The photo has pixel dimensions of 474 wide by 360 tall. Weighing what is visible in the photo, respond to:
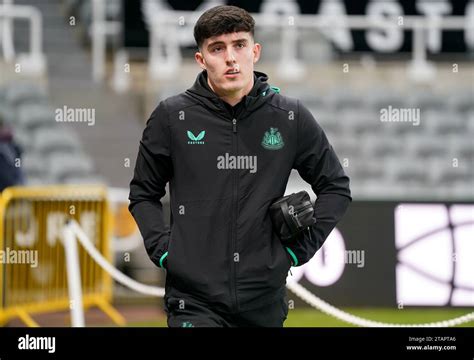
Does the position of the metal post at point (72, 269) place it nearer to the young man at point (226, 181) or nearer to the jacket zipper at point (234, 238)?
the young man at point (226, 181)

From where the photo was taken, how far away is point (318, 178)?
4422 millimetres

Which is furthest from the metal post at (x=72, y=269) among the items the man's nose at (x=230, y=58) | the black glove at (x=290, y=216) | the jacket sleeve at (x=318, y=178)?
the man's nose at (x=230, y=58)

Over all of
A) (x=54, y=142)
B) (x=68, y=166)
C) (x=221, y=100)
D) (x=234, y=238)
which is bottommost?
(x=234, y=238)

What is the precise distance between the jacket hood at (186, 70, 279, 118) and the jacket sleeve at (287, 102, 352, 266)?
15cm

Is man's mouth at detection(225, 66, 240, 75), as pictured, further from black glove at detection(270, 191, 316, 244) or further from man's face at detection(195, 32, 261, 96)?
black glove at detection(270, 191, 316, 244)

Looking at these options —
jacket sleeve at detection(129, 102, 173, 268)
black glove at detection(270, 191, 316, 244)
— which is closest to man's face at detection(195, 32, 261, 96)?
jacket sleeve at detection(129, 102, 173, 268)

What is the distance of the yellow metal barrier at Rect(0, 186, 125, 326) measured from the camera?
7973mm

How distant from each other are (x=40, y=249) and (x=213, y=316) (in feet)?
13.6

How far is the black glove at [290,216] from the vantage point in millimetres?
4152

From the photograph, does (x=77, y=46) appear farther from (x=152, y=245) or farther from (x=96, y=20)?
(x=152, y=245)

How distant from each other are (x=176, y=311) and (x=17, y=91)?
8.21m

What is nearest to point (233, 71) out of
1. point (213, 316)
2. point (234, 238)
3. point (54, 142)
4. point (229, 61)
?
point (229, 61)

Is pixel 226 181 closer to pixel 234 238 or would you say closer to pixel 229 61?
pixel 234 238
